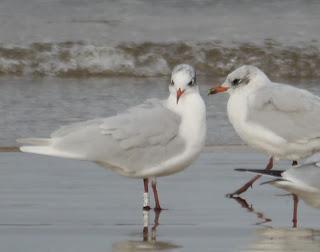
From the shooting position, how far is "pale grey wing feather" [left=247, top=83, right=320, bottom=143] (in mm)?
7520

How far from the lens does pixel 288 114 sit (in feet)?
24.9

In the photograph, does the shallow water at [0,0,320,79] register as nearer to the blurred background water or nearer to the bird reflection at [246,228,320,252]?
the blurred background water

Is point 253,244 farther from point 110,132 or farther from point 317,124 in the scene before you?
point 317,124

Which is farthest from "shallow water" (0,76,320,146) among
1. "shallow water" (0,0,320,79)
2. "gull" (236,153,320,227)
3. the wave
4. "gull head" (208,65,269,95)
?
"gull" (236,153,320,227)

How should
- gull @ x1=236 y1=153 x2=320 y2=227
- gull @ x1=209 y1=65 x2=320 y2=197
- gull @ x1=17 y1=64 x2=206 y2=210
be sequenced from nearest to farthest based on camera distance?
gull @ x1=236 y1=153 x2=320 y2=227 < gull @ x1=17 y1=64 x2=206 y2=210 < gull @ x1=209 y1=65 x2=320 y2=197

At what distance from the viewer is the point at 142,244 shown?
5.72 meters

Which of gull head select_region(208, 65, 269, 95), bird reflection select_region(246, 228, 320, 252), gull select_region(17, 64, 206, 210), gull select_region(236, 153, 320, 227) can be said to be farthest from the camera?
gull head select_region(208, 65, 269, 95)

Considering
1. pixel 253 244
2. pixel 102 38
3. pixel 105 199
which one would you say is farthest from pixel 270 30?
pixel 253 244

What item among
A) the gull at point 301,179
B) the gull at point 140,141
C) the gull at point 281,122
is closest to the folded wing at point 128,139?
the gull at point 140,141

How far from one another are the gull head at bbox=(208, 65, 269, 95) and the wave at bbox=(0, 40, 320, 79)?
17.2ft

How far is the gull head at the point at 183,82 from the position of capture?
6848mm

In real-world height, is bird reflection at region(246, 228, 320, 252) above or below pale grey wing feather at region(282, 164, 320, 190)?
below

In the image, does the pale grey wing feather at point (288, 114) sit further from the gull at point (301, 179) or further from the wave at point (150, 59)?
the wave at point (150, 59)

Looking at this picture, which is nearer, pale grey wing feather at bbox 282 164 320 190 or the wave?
pale grey wing feather at bbox 282 164 320 190
